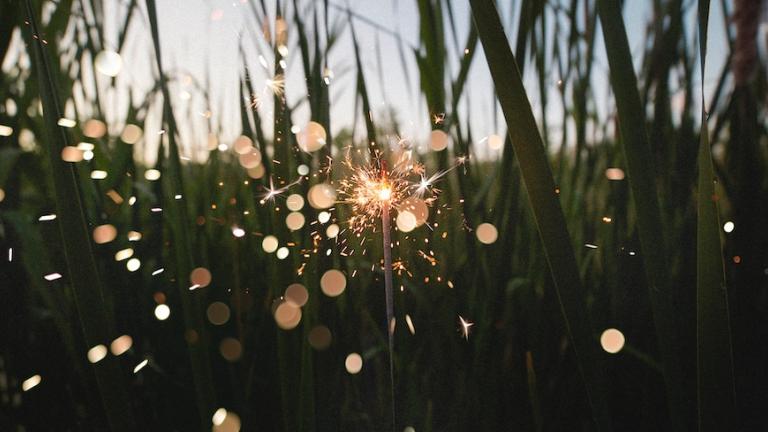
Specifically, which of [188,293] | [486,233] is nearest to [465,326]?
[486,233]

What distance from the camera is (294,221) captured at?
1.87 ft

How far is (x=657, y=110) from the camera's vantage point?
61cm

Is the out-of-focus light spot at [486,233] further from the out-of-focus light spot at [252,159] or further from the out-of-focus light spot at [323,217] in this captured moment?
the out-of-focus light spot at [252,159]

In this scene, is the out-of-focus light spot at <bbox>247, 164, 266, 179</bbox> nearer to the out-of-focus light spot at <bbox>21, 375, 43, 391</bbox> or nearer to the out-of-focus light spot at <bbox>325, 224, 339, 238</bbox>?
the out-of-focus light spot at <bbox>325, 224, 339, 238</bbox>

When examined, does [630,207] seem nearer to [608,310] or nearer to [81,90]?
[608,310]

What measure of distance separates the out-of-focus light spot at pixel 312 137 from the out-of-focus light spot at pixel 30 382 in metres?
0.44

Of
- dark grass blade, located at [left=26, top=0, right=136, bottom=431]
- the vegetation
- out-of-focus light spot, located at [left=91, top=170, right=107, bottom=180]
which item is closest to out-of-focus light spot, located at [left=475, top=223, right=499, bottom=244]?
the vegetation

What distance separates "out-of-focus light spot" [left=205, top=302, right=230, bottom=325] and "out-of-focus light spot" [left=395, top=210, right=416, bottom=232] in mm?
263

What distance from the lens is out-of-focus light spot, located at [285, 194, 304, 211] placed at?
0.58 meters

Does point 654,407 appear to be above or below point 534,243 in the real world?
below

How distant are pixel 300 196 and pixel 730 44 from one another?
0.57m

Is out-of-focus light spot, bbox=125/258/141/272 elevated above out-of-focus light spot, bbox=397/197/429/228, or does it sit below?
below

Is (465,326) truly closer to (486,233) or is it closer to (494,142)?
(486,233)

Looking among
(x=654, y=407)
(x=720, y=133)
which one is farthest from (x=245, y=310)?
(x=720, y=133)
